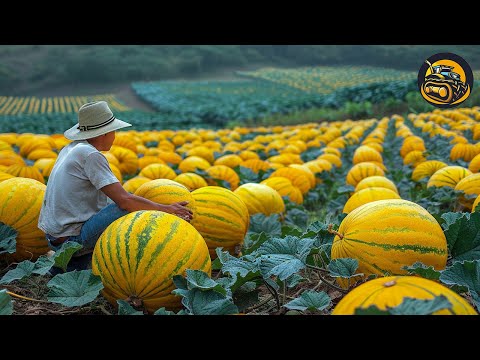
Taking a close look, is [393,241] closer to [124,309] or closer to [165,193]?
[124,309]

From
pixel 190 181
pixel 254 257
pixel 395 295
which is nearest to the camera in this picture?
pixel 395 295

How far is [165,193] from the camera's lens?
11.8 feet

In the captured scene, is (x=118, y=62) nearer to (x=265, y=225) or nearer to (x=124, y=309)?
(x=265, y=225)

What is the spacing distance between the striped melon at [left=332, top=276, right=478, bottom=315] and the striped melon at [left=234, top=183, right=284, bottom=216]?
8.59ft

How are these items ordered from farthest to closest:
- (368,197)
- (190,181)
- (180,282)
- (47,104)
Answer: (47,104) < (190,181) < (368,197) < (180,282)

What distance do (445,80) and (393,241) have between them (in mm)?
1757

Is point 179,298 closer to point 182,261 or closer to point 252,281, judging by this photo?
point 182,261

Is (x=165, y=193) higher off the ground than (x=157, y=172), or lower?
higher

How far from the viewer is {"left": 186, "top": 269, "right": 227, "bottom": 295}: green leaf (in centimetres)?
228

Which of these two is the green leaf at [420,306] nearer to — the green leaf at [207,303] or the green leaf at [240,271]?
the green leaf at [207,303]

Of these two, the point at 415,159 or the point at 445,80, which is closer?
the point at 445,80

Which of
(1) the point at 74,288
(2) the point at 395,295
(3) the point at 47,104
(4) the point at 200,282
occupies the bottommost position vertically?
(3) the point at 47,104

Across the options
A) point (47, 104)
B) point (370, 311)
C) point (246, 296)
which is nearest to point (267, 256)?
point (246, 296)

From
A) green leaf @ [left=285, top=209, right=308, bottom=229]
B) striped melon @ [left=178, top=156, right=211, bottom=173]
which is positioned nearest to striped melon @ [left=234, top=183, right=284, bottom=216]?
green leaf @ [left=285, top=209, right=308, bottom=229]
